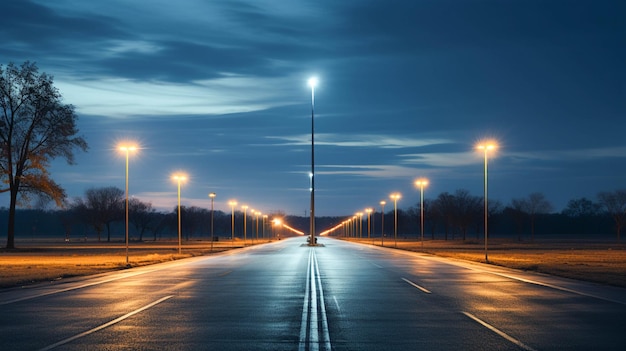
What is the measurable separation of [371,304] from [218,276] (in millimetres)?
12285

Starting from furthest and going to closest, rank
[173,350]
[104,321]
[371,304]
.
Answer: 1. [371,304]
2. [104,321]
3. [173,350]

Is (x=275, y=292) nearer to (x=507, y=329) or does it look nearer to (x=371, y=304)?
(x=371, y=304)

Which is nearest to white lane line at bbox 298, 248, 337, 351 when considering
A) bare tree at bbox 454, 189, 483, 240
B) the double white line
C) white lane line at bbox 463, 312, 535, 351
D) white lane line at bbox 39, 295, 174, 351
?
the double white line

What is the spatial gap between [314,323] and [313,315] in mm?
1325

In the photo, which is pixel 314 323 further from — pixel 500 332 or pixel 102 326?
pixel 102 326

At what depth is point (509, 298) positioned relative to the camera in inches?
763

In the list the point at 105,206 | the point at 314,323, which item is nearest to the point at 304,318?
the point at 314,323

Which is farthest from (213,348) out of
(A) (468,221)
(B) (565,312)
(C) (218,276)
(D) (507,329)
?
(A) (468,221)

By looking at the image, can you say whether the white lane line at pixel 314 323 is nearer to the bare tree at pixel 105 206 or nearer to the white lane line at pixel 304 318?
the white lane line at pixel 304 318

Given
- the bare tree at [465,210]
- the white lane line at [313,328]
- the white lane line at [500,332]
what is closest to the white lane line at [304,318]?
the white lane line at [313,328]

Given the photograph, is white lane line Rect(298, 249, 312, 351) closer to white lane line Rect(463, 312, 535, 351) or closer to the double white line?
the double white line

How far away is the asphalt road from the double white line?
0.09 ft

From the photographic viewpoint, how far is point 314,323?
14133mm

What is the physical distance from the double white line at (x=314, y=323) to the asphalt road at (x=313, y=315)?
0.03 m
